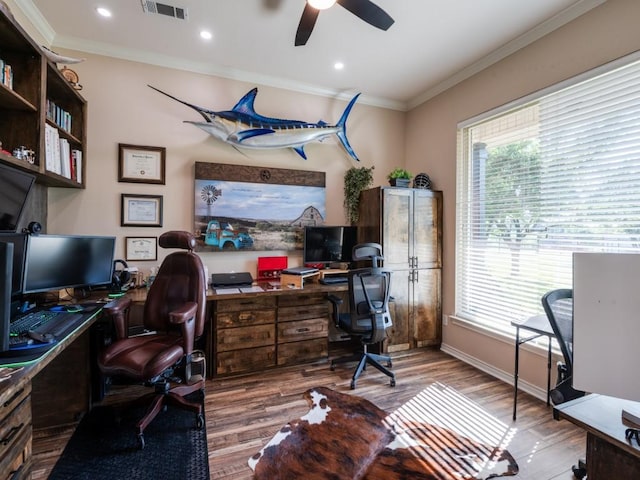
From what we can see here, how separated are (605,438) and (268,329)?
96.1 inches

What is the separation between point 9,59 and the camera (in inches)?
75.7

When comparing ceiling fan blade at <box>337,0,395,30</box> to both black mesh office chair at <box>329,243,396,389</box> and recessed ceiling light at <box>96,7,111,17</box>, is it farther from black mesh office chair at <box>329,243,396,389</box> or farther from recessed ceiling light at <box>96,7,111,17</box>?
recessed ceiling light at <box>96,7,111,17</box>

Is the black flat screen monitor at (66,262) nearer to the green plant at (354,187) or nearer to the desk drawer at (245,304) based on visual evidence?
the desk drawer at (245,304)

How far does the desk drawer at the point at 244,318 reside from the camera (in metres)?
2.74

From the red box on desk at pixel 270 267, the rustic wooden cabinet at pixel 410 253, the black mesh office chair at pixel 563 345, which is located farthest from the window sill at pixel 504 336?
the red box on desk at pixel 270 267

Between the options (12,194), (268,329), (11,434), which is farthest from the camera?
(268,329)

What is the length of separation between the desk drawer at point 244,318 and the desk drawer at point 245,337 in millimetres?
40

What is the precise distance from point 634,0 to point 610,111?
69cm

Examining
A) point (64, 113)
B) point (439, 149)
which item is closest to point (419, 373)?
point (439, 149)

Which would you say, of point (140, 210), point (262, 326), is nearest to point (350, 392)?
point (262, 326)

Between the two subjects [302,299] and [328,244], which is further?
[328,244]

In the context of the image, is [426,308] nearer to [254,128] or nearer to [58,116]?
[254,128]

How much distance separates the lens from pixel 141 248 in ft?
9.77

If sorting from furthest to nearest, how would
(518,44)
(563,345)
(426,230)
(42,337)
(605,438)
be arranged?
(426,230)
(518,44)
(563,345)
(42,337)
(605,438)
